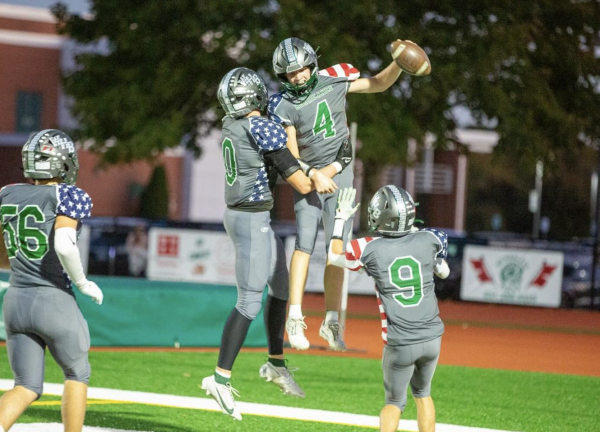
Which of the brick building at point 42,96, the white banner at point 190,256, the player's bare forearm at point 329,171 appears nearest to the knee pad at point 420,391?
the player's bare forearm at point 329,171

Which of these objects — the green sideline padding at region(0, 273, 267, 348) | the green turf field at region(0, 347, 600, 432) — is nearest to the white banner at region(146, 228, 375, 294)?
the green sideline padding at region(0, 273, 267, 348)

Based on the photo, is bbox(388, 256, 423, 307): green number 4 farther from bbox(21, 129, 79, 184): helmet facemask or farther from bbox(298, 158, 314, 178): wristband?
bbox(21, 129, 79, 184): helmet facemask

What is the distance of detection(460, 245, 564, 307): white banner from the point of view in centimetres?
2094

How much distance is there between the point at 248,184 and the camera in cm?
718

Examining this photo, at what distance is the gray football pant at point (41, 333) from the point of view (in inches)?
240

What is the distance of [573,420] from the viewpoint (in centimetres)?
987

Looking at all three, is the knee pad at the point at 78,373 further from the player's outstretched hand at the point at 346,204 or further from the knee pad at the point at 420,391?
the knee pad at the point at 420,391

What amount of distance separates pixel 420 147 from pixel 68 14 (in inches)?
379

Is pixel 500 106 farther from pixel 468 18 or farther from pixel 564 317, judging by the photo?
pixel 564 317

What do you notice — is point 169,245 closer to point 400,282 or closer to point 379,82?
point 379,82

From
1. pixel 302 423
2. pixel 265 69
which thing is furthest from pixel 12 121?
pixel 302 423

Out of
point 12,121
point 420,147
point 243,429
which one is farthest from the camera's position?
point 12,121

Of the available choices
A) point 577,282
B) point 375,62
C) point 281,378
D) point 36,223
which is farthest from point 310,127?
point 375,62

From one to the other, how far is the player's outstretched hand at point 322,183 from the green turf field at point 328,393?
2367mm
